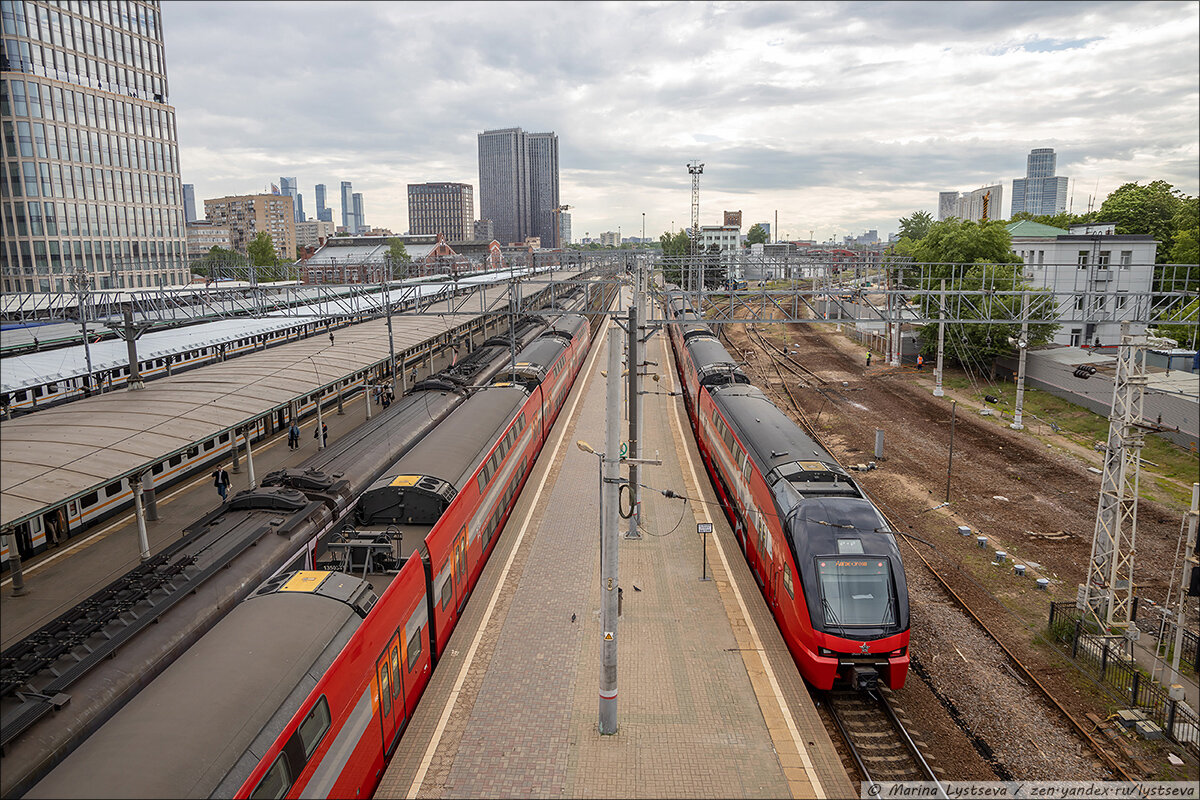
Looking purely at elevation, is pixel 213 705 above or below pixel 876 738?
above

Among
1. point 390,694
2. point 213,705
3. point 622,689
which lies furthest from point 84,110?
point 213,705

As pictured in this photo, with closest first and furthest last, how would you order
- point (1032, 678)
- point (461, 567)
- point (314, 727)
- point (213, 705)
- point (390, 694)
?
point (213, 705) → point (314, 727) → point (390, 694) → point (1032, 678) → point (461, 567)

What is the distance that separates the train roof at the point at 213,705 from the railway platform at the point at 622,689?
127 inches

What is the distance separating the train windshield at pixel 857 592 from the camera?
41.9 feet

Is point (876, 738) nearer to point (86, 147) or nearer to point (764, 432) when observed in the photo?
point (764, 432)

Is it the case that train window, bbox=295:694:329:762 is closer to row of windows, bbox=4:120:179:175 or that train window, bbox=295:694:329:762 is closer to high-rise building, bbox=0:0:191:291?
high-rise building, bbox=0:0:191:291

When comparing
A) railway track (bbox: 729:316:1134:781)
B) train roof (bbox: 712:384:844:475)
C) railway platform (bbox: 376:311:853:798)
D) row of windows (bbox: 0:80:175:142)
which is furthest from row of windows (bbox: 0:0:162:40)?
railway track (bbox: 729:316:1134:781)

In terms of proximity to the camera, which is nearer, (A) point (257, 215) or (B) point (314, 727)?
(B) point (314, 727)

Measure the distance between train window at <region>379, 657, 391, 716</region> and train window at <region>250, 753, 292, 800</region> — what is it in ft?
8.67

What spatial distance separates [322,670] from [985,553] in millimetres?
18993

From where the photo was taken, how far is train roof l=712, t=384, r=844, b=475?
667 inches

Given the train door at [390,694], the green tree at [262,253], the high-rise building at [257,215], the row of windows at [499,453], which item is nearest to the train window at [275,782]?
the train door at [390,694]

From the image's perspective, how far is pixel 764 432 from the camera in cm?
1914

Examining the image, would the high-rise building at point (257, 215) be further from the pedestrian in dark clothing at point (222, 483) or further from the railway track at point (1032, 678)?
the railway track at point (1032, 678)
